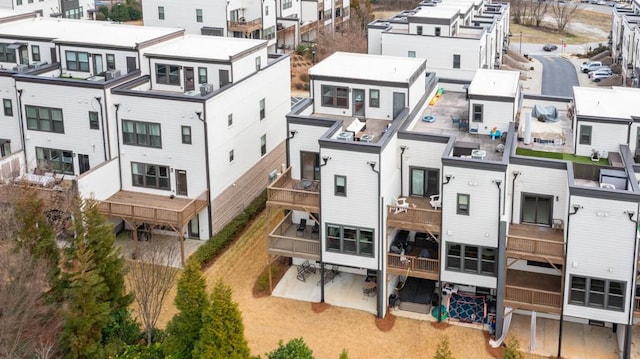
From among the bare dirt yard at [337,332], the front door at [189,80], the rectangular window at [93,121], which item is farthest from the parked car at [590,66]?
the rectangular window at [93,121]

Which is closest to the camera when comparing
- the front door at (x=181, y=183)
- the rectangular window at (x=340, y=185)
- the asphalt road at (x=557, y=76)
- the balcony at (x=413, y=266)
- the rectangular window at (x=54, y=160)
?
the rectangular window at (x=340, y=185)

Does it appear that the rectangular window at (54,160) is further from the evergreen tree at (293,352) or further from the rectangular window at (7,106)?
the evergreen tree at (293,352)

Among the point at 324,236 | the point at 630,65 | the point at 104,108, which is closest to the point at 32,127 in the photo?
the point at 104,108

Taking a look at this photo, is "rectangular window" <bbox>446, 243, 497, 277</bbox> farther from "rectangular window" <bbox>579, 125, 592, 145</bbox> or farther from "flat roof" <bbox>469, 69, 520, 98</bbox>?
"flat roof" <bbox>469, 69, 520, 98</bbox>

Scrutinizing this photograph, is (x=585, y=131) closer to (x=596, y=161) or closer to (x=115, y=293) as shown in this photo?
(x=596, y=161)

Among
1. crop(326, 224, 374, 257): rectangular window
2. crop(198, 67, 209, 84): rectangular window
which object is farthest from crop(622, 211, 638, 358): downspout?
crop(198, 67, 209, 84): rectangular window
